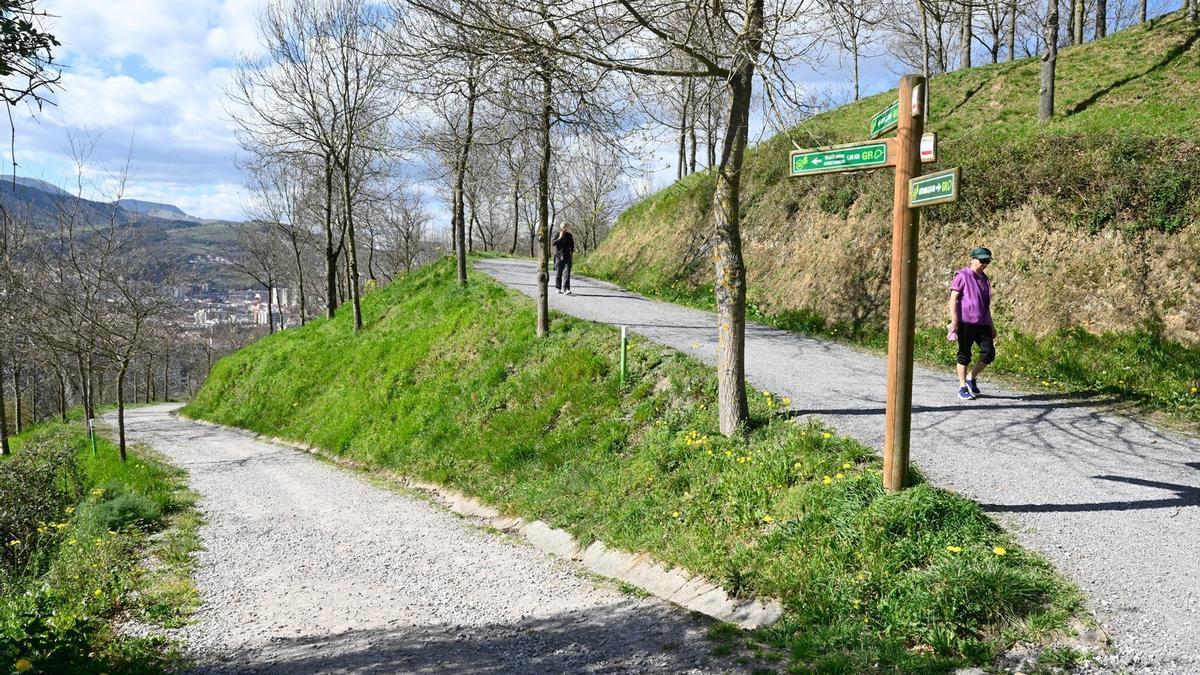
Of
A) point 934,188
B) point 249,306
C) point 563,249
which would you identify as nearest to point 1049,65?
point 563,249

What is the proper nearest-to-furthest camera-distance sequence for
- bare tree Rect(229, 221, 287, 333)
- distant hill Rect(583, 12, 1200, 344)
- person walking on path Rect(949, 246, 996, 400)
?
1. person walking on path Rect(949, 246, 996, 400)
2. distant hill Rect(583, 12, 1200, 344)
3. bare tree Rect(229, 221, 287, 333)

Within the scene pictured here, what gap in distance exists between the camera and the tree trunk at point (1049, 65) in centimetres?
1565

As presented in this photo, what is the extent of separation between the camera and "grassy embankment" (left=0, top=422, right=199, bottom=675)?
4984 mm

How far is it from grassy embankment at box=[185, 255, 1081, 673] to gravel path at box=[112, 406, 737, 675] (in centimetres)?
72

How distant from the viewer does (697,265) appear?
20.4 m

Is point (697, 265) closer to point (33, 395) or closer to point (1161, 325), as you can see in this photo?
point (1161, 325)

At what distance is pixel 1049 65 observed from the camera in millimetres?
16500

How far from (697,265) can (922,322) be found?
8.57m

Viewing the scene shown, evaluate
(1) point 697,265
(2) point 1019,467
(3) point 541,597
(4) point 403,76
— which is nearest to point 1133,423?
(2) point 1019,467

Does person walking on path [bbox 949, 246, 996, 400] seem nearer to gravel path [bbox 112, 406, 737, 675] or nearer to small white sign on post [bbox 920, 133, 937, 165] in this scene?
small white sign on post [bbox 920, 133, 937, 165]

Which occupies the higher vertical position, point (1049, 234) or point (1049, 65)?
point (1049, 65)

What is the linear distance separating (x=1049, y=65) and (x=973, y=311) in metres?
11.7

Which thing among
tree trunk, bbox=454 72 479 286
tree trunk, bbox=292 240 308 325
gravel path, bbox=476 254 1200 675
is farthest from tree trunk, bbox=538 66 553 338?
tree trunk, bbox=292 240 308 325

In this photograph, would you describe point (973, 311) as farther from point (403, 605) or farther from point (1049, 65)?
point (1049, 65)
